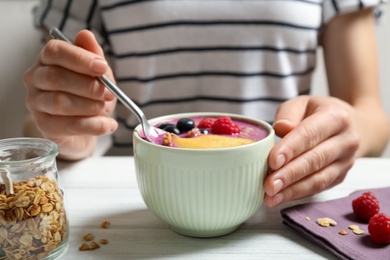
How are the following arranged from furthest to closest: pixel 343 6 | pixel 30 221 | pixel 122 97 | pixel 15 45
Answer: pixel 15 45
pixel 343 6
pixel 122 97
pixel 30 221

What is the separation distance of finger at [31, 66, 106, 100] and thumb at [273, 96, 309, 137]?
0.21 meters

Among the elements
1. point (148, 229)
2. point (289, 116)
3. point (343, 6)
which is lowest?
point (148, 229)

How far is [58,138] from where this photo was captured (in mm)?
688

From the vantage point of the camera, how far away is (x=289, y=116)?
61cm

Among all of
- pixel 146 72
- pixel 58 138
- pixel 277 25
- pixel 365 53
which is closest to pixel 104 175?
pixel 58 138

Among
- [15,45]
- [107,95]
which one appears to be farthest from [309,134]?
[15,45]

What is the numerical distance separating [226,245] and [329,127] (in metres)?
0.20

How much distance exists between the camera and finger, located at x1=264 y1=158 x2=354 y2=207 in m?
0.53

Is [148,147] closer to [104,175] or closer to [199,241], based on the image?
[199,241]

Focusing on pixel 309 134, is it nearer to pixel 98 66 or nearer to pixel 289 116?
pixel 289 116

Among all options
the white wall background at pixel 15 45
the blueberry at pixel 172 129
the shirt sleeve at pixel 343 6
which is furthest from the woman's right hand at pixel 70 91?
the white wall background at pixel 15 45

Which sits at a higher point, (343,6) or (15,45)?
(343,6)

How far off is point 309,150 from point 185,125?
15 cm

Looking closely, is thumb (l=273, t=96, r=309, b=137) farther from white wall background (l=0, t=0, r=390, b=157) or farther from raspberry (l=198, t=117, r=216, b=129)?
white wall background (l=0, t=0, r=390, b=157)
